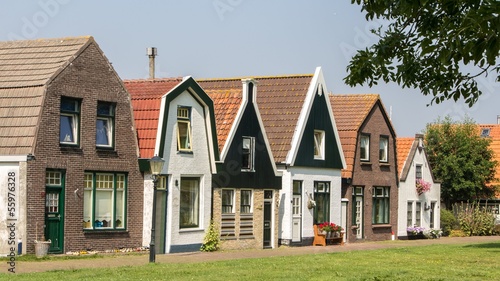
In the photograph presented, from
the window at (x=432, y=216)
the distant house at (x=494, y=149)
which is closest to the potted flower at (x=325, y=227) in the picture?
the window at (x=432, y=216)

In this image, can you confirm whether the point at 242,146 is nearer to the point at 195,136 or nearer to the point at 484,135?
the point at 195,136

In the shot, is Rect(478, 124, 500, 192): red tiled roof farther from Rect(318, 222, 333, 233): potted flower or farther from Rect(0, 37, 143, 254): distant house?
Rect(0, 37, 143, 254): distant house

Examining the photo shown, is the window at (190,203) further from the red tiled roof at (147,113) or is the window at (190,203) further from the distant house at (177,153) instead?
the red tiled roof at (147,113)

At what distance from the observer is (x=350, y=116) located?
4597 centimetres

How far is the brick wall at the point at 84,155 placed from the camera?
28.7m

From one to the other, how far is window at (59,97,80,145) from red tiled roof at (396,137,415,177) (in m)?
23.9

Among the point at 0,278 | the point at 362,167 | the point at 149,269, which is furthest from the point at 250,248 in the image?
the point at 0,278

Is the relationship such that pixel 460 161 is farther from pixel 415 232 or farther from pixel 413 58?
pixel 413 58

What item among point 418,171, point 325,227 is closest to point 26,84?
point 325,227

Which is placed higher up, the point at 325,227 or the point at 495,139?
the point at 495,139

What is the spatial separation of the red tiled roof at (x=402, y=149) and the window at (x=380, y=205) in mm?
2002

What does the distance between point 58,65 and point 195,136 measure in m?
6.54

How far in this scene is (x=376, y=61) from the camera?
572 inches

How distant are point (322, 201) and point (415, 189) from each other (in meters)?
10.7
